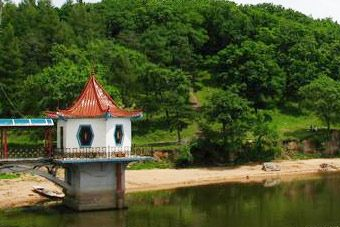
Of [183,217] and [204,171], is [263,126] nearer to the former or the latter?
[204,171]

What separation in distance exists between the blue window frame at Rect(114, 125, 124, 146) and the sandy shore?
27.7 ft

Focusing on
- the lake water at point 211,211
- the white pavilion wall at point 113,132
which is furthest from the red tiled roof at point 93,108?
the lake water at point 211,211

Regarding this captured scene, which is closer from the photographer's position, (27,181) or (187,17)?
(27,181)

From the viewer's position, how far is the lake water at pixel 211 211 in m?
40.0

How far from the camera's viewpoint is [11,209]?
148ft

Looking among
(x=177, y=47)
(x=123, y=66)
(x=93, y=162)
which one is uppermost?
(x=177, y=47)

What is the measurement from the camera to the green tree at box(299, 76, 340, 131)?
243ft

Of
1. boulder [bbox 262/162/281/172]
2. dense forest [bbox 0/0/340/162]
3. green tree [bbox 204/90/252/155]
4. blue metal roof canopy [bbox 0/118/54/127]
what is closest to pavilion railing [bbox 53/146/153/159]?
blue metal roof canopy [bbox 0/118/54/127]

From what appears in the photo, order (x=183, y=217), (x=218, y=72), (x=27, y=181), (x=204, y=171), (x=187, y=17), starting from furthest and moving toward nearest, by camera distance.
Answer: (x=187, y=17) < (x=218, y=72) < (x=204, y=171) < (x=27, y=181) < (x=183, y=217)

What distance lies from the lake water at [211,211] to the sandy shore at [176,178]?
2790mm

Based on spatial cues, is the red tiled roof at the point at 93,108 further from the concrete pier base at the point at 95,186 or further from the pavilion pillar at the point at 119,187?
the pavilion pillar at the point at 119,187

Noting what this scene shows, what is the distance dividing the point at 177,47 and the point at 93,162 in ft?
178

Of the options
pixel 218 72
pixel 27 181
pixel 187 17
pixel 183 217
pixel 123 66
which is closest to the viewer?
pixel 183 217

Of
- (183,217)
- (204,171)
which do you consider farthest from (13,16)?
(183,217)
